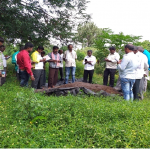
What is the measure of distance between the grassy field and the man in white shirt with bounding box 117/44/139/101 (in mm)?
1249

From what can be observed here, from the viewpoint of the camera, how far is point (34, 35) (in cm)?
717

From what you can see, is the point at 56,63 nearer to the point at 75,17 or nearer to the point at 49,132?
the point at 75,17

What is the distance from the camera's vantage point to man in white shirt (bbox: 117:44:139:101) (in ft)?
15.9

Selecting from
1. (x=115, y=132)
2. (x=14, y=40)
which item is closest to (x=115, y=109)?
(x=115, y=132)

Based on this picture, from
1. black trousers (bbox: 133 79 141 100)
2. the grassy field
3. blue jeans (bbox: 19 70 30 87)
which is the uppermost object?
blue jeans (bbox: 19 70 30 87)

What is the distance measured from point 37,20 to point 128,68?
4.13m

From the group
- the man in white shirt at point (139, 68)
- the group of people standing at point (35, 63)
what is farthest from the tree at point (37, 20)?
the man in white shirt at point (139, 68)

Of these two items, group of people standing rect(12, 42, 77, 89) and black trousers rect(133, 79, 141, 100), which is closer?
group of people standing rect(12, 42, 77, 89)

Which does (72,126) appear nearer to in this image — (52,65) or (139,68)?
(139,68)

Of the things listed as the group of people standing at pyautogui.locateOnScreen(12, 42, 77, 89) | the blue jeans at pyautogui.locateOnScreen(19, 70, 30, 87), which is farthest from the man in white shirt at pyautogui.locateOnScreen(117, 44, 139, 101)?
the blue jeans at pyautogui.locateOnScreen(19, 70, 30, 87)

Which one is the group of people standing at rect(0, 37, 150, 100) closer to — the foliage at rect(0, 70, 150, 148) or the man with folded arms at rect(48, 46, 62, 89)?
the man with folded arms at rect(48, 46, 62, 89)

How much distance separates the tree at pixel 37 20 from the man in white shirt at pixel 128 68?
11.5 ft

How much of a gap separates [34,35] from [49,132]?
17.2 ft

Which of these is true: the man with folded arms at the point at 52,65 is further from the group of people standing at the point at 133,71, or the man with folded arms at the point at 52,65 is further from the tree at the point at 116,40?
the tree at the point at 116,40
